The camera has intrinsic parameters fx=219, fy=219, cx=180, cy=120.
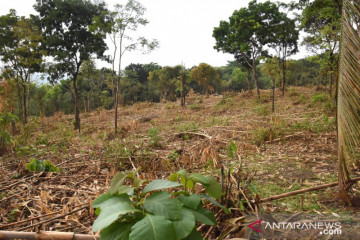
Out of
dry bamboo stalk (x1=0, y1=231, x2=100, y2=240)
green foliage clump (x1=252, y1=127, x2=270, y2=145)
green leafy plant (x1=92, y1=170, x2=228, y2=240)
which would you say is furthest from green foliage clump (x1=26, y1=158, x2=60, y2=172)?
green foliage clump (x1=252, y1=127, x2=270, y2=145)

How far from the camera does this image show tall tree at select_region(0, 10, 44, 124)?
1156cm

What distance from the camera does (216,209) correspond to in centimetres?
151

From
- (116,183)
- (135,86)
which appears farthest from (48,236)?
(135,86)

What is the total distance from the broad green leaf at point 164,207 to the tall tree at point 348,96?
1089mm

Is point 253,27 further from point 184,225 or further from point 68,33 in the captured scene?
point 184,225

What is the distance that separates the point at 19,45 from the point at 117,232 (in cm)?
1483

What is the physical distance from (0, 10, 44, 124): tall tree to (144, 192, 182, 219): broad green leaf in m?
12.9

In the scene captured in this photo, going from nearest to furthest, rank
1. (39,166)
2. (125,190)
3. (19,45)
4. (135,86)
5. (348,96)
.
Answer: (125,190)
(348,96)
(39,166)
(19,45)
(135,86)

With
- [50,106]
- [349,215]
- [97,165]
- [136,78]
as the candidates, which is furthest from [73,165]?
[136,78]

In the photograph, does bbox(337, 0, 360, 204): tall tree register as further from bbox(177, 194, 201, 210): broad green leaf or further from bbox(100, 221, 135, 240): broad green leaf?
bbox(100, 221, 135, 240): broad green leaf

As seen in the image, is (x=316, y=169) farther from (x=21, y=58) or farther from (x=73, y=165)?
(x=21, y=58)

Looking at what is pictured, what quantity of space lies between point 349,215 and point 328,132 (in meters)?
3.69

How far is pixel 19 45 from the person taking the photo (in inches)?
476

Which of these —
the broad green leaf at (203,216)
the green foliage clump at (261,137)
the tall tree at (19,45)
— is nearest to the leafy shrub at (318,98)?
the green foliage clump at (261,137)
